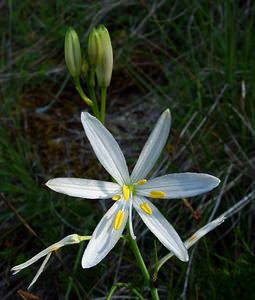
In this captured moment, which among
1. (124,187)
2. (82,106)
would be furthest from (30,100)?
(124,187)

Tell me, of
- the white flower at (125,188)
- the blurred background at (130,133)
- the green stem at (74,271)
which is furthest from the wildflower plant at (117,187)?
the green stem at (74,271)

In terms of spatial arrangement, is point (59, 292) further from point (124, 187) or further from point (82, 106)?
point (82, 106)

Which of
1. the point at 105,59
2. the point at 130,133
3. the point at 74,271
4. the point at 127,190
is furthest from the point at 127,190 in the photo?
the point at 130,133

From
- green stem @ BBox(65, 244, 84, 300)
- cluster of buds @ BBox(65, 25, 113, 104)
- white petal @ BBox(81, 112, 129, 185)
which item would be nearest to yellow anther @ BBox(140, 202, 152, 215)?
white petal @ BBox(81, 112, 129, 185)

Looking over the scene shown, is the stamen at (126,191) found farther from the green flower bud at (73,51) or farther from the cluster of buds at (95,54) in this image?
the green flower bud at (73,51)

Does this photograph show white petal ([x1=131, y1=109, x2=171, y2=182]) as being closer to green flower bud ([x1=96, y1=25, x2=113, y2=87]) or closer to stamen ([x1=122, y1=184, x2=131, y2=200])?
stamen ([x1=122, y1=184, x2=131, y2=200])

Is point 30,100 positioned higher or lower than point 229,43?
lower

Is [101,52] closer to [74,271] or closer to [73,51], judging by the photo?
[73,51]
